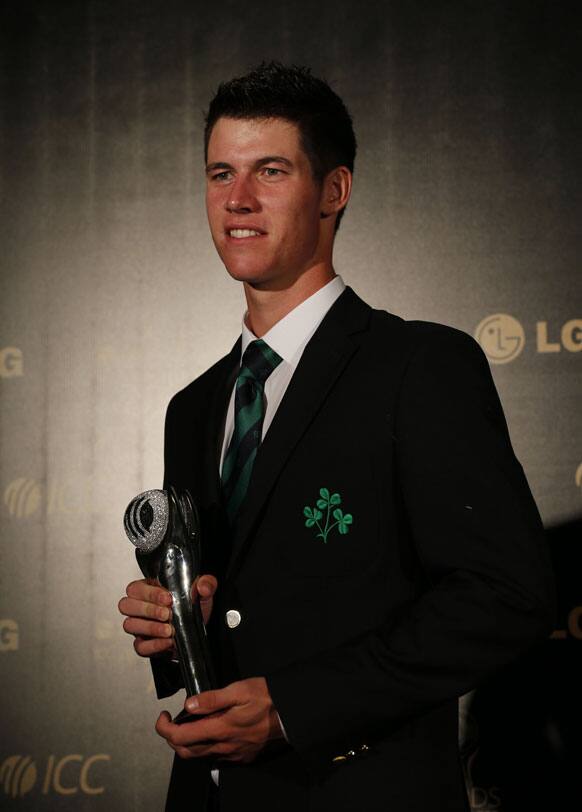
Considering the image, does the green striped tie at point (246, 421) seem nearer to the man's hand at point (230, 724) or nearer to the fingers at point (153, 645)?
the fingers at point (153, 645)

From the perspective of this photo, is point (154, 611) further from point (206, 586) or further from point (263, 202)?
point (263, 202)

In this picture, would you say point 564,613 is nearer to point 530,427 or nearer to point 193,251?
point 530,427

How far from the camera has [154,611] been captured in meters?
1.00

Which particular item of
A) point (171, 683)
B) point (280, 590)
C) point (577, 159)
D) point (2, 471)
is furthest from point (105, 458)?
point (577, 159)

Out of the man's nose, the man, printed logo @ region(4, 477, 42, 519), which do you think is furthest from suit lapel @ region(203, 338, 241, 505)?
printed logo @ region(4, 477, 42, 519)

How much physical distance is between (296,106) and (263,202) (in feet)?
0.52

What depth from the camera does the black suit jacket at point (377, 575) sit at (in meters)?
0.91

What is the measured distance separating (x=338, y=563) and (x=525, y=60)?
1.31 metres

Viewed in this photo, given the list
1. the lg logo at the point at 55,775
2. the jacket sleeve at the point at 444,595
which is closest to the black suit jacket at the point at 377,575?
the jacket sleeve at the point at 444,595

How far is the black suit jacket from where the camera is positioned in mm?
910

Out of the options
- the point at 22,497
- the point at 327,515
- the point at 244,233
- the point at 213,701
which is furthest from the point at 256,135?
the point at 22,497

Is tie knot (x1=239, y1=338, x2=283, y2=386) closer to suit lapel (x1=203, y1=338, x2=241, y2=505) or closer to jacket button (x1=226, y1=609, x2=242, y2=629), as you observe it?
suit lapel (x1=203, y1=338, x2=241, y2=505)

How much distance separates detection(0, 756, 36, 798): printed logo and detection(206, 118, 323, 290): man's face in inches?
48.5

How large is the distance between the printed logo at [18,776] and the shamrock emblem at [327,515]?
1186 mm
